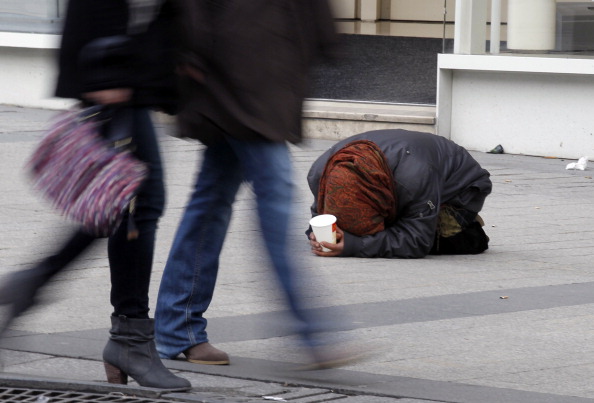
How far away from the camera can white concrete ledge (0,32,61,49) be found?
1330cm

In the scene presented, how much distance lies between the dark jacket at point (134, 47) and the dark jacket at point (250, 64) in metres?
0.09

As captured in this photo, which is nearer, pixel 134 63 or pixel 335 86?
pixel 134 63

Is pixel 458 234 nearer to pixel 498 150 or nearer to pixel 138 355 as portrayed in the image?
pixel 138 355

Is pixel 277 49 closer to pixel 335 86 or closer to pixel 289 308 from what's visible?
pixel 289 308

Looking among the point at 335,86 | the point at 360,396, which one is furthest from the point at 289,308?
the point at 335,86

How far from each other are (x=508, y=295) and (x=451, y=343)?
1007mm

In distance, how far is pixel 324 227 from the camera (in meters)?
6.29

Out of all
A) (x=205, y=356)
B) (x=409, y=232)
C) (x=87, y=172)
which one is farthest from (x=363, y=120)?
(x=87, y=172)

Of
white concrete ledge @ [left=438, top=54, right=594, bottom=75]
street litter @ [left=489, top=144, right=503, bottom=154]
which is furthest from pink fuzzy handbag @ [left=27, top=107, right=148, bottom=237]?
street litter @ [left=489, top=144, right=503, bottom=154]

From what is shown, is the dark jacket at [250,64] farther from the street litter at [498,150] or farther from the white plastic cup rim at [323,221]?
the street litter at [498,150]

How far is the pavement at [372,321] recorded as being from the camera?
151 inches

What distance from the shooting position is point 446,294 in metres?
5.54

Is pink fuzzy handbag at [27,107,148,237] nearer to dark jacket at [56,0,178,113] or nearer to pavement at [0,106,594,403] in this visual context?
dark jacket at [56,0,178,113]

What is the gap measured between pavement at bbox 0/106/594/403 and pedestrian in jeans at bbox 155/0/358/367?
0.37 feet
